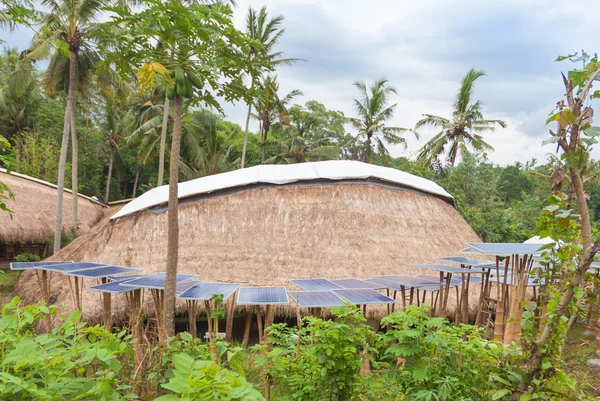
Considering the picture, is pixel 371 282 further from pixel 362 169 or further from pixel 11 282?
pixel 11 282

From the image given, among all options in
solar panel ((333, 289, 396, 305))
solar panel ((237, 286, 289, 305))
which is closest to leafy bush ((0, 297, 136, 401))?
solar panel ((237, 286, 289, 305))

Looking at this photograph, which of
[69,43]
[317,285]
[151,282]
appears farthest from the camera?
[69,43]

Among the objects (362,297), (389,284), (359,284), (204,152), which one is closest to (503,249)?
(362,297)

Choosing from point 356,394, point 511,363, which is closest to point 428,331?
point 511,363

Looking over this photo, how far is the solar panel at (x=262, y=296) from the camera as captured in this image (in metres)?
5.14

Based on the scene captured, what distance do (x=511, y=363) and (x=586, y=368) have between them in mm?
4272

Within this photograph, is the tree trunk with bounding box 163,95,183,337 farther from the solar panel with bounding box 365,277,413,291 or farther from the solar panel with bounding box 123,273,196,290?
the solar panel with bounding box 365,277,413,291

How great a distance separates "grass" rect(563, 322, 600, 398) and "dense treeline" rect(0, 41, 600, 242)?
27.6ft

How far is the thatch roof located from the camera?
1377 centimetres

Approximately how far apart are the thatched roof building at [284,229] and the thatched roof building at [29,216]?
4.04 metres

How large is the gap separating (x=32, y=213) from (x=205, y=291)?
13.2 metres

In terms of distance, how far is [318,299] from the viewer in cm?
491

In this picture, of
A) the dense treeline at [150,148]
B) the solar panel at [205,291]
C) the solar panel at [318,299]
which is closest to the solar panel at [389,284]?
the solar panel at [318,299]

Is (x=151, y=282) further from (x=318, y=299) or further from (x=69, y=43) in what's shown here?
(x=69, y=43)
